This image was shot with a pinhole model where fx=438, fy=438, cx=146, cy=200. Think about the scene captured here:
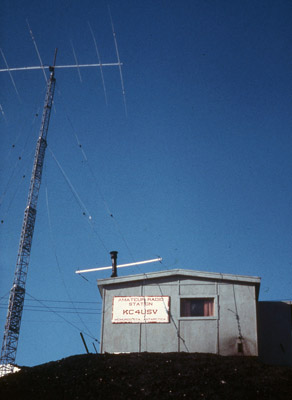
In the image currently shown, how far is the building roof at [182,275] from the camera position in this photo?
949 inches

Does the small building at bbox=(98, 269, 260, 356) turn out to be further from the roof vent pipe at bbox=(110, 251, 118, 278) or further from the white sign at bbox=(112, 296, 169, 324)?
the roof vent pipe at bbox=(110, 251, 118, 278)

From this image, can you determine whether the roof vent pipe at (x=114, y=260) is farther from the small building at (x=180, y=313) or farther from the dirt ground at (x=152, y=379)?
the dirt ground at (x=152, y=379)

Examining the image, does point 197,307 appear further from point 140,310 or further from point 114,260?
point 114,260

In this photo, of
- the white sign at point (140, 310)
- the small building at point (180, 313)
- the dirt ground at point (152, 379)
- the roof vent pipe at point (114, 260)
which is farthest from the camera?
the roof vent pipe at point (114, 260)

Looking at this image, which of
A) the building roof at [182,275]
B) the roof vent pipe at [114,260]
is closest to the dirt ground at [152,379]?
the building roof at [182,275]

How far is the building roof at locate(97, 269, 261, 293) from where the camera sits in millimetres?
24094

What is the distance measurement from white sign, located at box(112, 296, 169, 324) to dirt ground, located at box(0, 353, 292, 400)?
109 inches

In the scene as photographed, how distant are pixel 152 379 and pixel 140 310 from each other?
613 centimetres

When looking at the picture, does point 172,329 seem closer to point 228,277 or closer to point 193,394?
point 228,277

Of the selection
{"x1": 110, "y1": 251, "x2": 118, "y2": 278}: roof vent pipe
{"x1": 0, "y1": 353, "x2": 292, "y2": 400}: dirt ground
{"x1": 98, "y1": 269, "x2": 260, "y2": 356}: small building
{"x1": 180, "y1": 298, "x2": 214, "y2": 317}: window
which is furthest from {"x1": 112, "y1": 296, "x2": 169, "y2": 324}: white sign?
{"x1": 110, "y1": 251, "x2": 118, "y2": 278}: roof vent pipe

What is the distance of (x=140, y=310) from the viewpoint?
24422 millimetres

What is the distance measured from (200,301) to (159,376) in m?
6.31

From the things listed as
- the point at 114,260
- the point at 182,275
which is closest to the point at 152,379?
the point at 182,275

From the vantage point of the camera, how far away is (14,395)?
18500 millimetres
